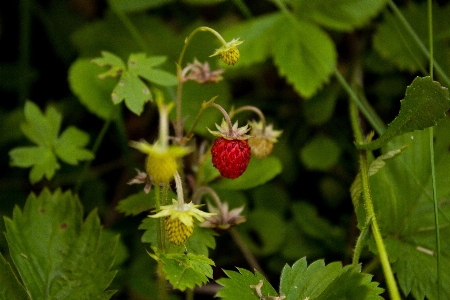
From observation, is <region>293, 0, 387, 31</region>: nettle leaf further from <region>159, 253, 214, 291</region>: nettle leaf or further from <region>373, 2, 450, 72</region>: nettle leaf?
<region>159, 253, 214, 291</region>: nettle leaf

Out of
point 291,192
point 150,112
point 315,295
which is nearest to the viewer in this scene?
point 315,295

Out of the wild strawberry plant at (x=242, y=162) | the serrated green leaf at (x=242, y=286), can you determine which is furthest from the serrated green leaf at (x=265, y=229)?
the serrated green leaf at (x=242, y=286)

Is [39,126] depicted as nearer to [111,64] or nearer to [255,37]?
[111,64]

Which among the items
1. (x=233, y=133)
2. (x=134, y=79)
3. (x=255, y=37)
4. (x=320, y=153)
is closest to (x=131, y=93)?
(x=134, y=79)

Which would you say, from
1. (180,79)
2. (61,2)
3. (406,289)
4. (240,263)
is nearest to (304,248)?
(240,263)

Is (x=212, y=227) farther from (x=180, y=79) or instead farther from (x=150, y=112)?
(x=150, y=112)

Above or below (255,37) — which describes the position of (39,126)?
below

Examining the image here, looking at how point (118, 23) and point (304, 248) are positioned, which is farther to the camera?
point (118, 23)
